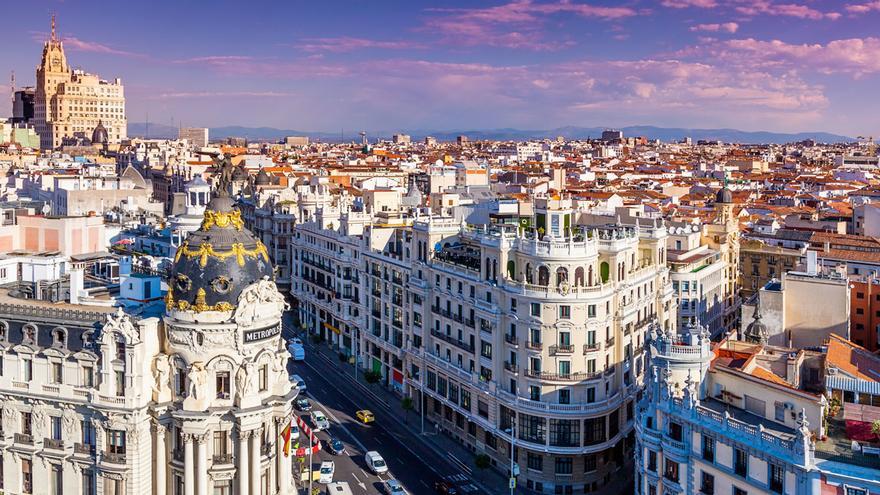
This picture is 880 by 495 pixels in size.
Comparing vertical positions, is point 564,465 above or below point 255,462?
below

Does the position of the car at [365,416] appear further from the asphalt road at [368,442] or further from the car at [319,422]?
the car at [319,422]

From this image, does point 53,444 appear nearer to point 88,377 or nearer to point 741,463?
point 88,377

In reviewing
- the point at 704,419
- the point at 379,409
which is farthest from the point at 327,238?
the point at 704,419

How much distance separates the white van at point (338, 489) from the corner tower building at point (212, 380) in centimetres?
1706

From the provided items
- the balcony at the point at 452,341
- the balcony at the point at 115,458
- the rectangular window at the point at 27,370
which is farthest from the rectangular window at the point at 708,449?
the rectangular window at the point at 27,370

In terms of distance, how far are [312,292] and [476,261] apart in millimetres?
50805

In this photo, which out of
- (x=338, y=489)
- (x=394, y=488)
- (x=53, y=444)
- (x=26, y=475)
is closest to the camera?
(x=53, y=444)

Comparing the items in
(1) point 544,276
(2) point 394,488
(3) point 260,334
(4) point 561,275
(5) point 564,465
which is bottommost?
(2) point 394,488

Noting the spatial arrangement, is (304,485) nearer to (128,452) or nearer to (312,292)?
(128,452)

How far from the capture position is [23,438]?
64.6 m

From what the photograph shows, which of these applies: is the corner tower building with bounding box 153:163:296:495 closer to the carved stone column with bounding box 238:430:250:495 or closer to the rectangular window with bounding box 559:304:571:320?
the carved stone column with bounding box 238:430:250:495

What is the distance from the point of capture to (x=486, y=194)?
17888 centimetres

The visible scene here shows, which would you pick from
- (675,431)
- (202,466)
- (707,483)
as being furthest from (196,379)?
(707,483)

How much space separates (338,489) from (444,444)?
1774 cm
